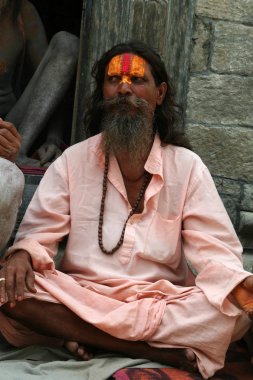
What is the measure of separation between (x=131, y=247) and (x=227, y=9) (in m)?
1.99

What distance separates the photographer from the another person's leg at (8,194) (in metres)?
4.22

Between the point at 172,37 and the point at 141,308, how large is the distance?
6.89 feet

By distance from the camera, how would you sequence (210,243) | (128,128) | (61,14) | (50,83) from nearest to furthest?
(210,243), (128,128), (50,83), (61,14)

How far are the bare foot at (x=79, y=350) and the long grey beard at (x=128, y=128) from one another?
0.98 m

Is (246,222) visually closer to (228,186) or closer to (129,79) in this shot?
(228,186)

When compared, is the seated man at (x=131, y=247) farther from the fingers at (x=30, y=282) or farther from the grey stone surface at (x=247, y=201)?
the grey stone surface at (x=247, y=201)

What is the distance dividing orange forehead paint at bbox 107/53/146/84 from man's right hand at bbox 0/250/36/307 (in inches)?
44.1

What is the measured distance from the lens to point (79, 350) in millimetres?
4137

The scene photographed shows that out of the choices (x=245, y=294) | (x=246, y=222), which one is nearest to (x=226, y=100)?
(x=246, y=222)

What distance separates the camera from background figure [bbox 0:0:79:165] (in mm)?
6086

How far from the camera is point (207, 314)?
163 inches

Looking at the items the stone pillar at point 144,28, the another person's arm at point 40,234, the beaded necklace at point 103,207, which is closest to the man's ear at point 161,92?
the beaded necklace at point 103,207

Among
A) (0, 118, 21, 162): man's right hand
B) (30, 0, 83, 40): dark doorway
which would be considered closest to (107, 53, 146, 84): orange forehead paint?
(0, 118, 21, 162): man's right hand

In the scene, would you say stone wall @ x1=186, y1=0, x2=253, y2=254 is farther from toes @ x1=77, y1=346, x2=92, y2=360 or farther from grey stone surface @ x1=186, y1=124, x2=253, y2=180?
toes @ x1=77, y1=346, x2=92, y2=360
